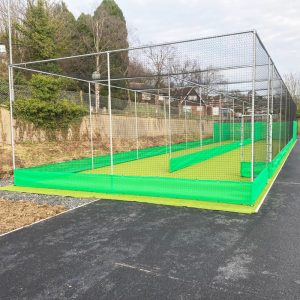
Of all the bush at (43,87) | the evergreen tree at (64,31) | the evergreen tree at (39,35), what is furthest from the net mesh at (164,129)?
the evergreen tree at (64,31)

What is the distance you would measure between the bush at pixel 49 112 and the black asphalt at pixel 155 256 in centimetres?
689

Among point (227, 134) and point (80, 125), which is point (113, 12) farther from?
point (80, 125)

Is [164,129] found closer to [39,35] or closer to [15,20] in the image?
[39,35]

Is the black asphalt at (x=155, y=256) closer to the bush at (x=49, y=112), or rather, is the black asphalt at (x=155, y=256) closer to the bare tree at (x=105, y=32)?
the bush at (x=49, y=112)

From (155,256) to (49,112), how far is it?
9.10 meters

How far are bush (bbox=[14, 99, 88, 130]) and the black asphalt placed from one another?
22.6 feet

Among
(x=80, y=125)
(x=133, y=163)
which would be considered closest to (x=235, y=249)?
(x=133, y=163)

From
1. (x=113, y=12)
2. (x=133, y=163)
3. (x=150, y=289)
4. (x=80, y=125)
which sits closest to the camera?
(x=150, y=289)

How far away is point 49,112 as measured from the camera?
11.2 meters

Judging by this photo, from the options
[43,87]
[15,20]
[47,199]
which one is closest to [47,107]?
[43,87]

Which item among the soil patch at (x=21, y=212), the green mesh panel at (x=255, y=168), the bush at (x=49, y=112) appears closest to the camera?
the soil patch at (x=21, y=212)

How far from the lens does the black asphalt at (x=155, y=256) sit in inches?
98.5

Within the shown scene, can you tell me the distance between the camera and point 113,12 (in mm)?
24062

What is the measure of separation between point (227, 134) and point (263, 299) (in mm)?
18017
